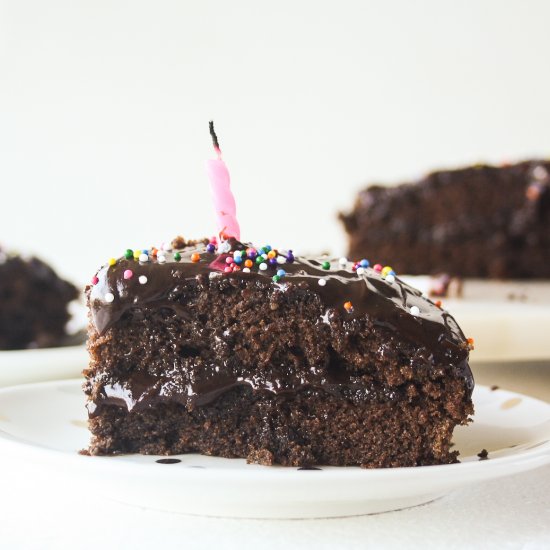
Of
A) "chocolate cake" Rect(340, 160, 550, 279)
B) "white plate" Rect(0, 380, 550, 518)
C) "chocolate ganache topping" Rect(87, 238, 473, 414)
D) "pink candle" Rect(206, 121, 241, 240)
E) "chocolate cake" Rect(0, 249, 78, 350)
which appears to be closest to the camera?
"white plate" Rect(0, 380, 550, 518)

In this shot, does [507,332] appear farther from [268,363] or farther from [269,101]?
[269,101]

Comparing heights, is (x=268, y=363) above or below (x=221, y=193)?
below

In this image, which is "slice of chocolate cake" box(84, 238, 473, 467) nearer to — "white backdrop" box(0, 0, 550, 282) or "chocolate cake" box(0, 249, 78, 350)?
"chocolate cake" box(0, 249, 78, 350)

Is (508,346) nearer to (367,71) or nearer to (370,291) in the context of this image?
(370,291)

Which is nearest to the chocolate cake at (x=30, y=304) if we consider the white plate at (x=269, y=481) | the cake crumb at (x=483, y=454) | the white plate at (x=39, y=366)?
the white plate at (x=39, y=366)

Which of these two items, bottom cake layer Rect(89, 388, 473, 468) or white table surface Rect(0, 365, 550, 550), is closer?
white table surface Rect(0, 365, 550, 550)

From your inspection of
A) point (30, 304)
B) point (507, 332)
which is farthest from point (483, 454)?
point (30, 304)

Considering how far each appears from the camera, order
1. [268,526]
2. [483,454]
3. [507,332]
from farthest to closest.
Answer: [507,332] < [483,454] < [268,526]

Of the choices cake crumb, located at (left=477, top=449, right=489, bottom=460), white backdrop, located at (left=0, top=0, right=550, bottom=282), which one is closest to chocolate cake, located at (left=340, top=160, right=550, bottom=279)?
white backdrop, located at (left=0, top=0, right=550, bottom=282)

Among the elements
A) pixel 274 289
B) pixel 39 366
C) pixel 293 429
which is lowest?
pixel 39 366
